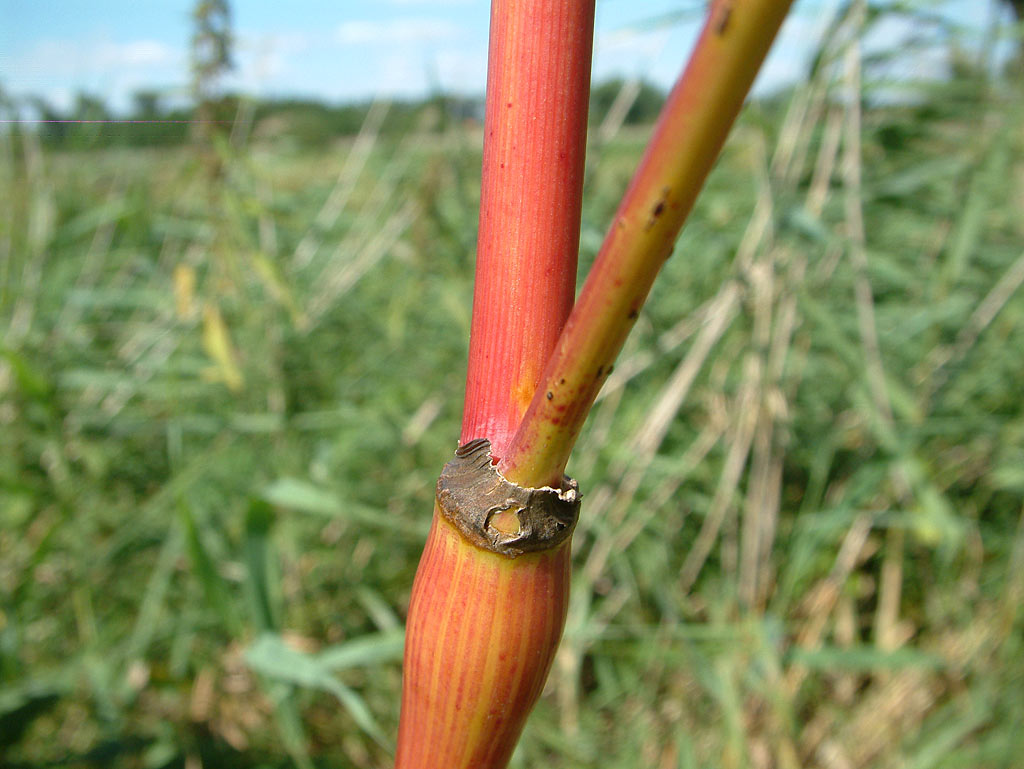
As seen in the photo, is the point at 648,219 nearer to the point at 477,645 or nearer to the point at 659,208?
the point at 659,208

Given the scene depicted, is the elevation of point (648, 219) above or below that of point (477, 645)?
above

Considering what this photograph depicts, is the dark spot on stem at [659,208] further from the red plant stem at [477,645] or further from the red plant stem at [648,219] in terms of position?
the red plant stem at [477,645]

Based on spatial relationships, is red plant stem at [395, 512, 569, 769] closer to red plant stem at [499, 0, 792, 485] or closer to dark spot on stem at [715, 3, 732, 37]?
red plant stem at [499, 0, 792, 485]

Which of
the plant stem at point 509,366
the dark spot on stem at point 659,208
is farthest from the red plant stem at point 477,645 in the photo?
the dark spot on stem at point 659,208

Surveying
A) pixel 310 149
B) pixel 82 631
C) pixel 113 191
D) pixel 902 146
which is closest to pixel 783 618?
pixel 902 146

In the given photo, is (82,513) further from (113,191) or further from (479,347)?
(479,347)

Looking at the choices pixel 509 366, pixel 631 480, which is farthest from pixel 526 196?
pixel 631 480
